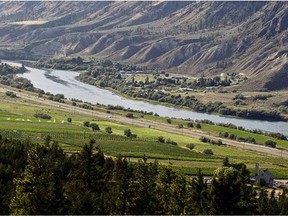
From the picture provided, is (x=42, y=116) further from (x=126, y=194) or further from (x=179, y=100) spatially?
(x=126, y=194)

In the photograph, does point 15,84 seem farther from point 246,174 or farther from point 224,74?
point 246,174

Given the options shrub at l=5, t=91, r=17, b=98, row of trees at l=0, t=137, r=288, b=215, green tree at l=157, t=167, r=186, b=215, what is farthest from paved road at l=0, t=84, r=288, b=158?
row of trees at l=0, t=137, r=288, b=215

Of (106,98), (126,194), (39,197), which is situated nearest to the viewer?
(39,197)

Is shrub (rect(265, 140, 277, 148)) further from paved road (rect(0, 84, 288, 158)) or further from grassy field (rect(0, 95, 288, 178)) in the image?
grassy field (rect(0, 95, 288, 178))

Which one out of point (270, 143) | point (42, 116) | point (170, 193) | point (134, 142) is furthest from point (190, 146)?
point (170, 193)

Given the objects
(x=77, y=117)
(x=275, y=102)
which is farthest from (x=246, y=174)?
(x=275, y=102)

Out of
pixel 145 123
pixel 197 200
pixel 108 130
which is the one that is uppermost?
pixel 145 123
